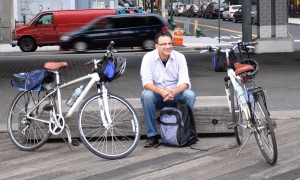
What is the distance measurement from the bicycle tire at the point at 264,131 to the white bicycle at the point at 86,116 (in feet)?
4.14

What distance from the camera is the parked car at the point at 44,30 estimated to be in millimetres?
32125

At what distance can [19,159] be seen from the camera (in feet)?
24.9

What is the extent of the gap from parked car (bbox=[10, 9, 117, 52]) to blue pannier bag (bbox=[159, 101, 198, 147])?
2491cm

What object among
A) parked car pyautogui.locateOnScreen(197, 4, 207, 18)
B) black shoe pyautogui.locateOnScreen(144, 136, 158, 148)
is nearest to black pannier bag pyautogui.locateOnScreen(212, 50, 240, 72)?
black shoe pyautogui.locateOnScreen(144, 136, 158, 148)

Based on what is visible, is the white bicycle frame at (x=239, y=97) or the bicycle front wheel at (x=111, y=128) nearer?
the white bicycle frame at (x=239, y=97)

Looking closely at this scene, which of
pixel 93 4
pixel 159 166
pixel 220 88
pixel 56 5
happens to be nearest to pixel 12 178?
pixel 159 166

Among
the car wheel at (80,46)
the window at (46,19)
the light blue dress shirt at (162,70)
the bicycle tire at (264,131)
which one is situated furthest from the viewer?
the window at (46,19)

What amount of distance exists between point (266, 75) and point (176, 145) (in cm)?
982

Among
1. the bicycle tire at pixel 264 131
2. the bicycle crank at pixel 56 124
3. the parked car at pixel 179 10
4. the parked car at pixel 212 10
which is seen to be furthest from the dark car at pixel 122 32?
the parked car at pixel 179 10

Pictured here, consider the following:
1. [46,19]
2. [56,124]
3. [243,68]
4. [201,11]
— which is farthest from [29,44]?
[201,11]

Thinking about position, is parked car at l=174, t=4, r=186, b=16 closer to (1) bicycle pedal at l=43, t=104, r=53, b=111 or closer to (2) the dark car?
(2) the dark car

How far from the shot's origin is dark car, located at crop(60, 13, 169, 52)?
2925 cm

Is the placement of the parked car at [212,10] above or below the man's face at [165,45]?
above

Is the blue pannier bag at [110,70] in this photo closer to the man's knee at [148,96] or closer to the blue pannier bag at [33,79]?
the man's knee at [148,96]
